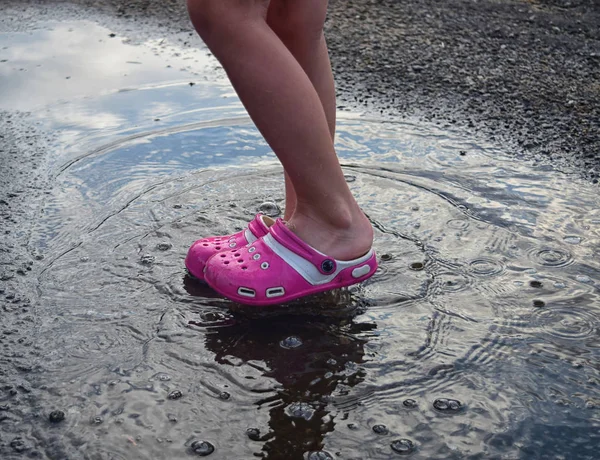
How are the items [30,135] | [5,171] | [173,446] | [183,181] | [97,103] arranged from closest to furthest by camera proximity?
[173,446], [183,181], [5,171], [30,135], [97,103]

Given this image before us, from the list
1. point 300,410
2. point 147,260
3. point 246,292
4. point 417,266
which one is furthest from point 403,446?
point 147,260

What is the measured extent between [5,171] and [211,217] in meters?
1.01

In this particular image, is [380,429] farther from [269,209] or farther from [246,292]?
[269,209]

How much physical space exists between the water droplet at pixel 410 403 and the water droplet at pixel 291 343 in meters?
0.32

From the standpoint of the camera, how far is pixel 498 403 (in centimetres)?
156

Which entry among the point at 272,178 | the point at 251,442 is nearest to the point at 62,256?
the point at 272,178

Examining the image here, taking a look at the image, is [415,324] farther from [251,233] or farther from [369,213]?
[369,213]

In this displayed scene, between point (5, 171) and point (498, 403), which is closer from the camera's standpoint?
point (498, 403)

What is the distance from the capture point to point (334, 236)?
1893mm

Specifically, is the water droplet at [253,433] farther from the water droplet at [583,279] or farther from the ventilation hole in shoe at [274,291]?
the water droplet at [583,279]

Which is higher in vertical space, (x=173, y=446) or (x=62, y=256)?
(x=173, y=446)

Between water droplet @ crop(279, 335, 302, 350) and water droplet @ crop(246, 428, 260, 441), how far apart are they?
31cm

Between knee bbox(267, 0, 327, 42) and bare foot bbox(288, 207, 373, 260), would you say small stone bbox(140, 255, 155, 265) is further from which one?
knee bbox(267, 0, 327, 42)

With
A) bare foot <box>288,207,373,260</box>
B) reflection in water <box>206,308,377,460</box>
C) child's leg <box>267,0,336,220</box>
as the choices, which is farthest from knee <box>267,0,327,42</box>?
reflection in water <box>206,308,377,460</box>
